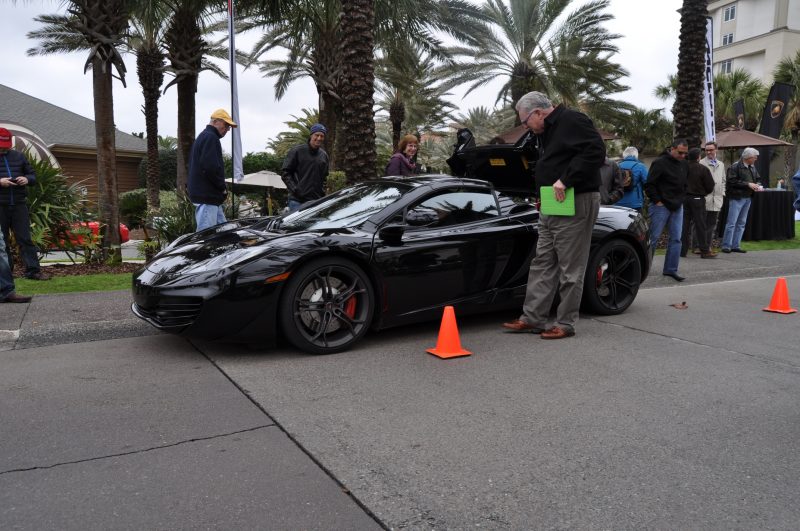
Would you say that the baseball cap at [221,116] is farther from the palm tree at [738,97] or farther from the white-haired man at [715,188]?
the palm tree at [738,97]

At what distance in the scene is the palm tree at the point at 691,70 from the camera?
12.5m

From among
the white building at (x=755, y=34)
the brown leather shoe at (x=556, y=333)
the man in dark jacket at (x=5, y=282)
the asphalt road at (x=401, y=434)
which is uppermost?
the white building at (x=755, y=34)

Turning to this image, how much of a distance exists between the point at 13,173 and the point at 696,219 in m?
9.32

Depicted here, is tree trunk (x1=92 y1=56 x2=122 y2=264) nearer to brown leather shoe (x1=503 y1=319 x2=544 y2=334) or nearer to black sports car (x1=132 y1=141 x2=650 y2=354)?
black sports car (x1=132 y1=141 x2=650 y2=354)

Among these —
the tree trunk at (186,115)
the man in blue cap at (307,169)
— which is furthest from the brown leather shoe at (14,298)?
the tree trunk at (186,115)

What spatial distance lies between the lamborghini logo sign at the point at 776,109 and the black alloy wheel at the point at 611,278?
1575 cm

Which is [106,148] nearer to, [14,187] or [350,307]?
[14,187]

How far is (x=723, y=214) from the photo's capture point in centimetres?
1280

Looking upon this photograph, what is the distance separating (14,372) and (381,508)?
3149 mm

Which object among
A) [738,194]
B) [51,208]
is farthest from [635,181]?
[51,208]

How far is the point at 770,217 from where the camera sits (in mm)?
13352

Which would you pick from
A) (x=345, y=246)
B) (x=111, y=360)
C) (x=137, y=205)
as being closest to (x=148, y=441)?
(x=111, y=360)

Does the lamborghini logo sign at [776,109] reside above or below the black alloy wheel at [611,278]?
above

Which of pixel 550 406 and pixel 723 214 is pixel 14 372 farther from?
pixel 723 214
